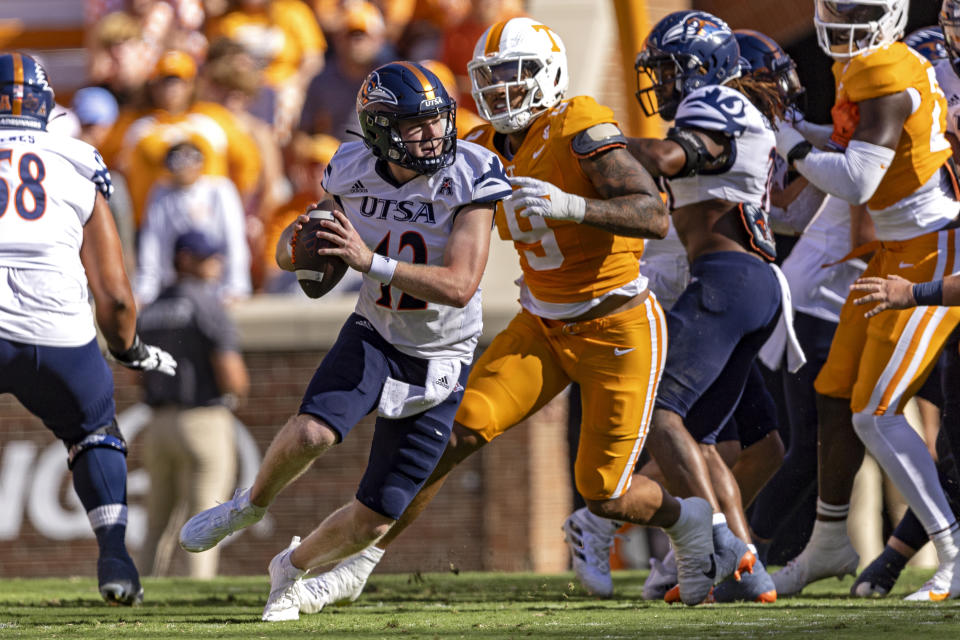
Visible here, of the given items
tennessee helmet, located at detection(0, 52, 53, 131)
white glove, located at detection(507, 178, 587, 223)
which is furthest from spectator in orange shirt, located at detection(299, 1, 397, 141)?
white glove, located at detection(507, 178, 587, 223)

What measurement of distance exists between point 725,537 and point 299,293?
17.0 ft

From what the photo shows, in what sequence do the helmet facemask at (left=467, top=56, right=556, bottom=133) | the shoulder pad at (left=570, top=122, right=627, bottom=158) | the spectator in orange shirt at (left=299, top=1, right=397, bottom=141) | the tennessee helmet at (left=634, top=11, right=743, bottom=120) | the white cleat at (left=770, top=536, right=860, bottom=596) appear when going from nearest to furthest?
the shoulder pad at (left=570, top=122, right=627, bottom=158)
the helmet facemask at (left=467, top=56, right=556, bottom=133)
the tennessee helmet at (left=634, top=11, right=743, bottom=120)
the white cleat at (left=770, top=536, right=860, bottom=596)
the spectator in orange shirt at (left=299, top=1, right=397, bottom=141)

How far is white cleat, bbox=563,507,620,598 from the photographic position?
659 cm

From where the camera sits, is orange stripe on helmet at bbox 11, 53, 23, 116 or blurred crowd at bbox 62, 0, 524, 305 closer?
orange stripe on helmet at bbox 11, 53, 23, 116

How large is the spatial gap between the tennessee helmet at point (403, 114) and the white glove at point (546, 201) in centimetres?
27

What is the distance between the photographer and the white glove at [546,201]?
5324 millimetres

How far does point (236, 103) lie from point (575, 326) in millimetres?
5615

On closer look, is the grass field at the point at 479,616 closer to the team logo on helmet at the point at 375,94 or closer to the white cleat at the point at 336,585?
the white cleat at the point at 336,585

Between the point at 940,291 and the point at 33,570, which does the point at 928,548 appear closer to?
the point at 940,291

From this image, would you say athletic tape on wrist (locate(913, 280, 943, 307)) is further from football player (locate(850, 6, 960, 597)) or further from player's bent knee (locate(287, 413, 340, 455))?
player's bent knee (locate(287, 413, 340, 455))

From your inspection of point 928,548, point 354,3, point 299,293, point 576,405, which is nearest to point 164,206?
point 299,293

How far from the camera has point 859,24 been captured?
622 cm

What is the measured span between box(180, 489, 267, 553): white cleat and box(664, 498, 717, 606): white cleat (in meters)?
1.53

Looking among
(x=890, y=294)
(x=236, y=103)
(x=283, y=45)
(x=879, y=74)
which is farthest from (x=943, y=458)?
(x=283, y=45)
